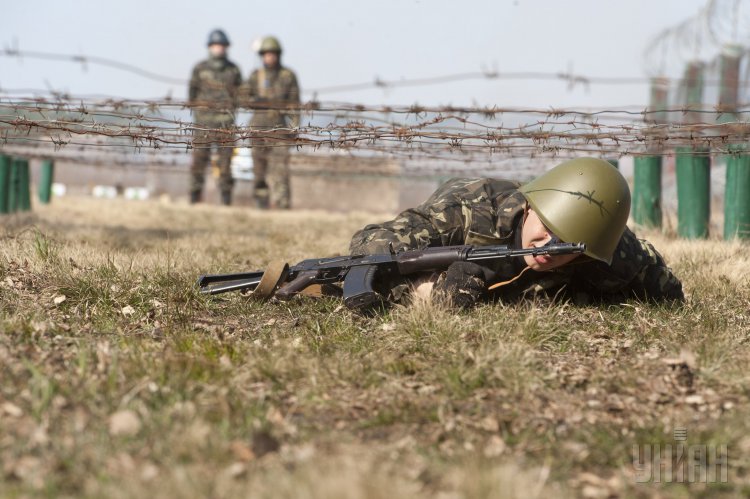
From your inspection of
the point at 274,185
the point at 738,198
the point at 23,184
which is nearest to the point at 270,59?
the point at 274,185

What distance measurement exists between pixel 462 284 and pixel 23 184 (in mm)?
8103

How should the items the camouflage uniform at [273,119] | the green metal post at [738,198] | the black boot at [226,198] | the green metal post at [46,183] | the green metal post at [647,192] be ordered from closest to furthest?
the green metal post at [738,198] → the green metal post at [647,192] → the camouflage uniform at [273,119] → the green metal post at [46,183] → the black boot at [226,198]

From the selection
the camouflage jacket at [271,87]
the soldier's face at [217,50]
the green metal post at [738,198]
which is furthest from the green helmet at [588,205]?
the soldier's face at [217,50]

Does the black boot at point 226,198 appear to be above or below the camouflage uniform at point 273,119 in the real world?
below

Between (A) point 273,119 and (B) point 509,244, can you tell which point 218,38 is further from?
(B) point 509,244

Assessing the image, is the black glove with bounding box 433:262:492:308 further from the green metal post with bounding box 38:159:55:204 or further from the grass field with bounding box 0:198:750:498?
the green metal post with bounding box 38:159:55:204

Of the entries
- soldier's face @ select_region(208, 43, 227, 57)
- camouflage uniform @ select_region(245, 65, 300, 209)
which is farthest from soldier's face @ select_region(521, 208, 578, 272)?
soldier's face @ select_region(208, 43, 227, 57)

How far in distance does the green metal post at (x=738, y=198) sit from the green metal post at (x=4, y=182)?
788 cm

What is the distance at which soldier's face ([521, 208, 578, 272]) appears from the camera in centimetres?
437

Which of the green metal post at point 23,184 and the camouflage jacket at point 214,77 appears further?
the camouflage jacket at point 214,77

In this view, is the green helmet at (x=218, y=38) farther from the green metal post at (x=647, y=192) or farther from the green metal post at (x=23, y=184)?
the green metal post at (x=647, y=192)

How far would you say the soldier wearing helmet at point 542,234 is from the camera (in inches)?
171

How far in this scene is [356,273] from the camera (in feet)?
14.7

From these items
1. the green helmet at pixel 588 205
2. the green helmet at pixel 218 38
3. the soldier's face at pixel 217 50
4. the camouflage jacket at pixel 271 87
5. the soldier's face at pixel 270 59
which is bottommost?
the green helmet at pixel 588 205
